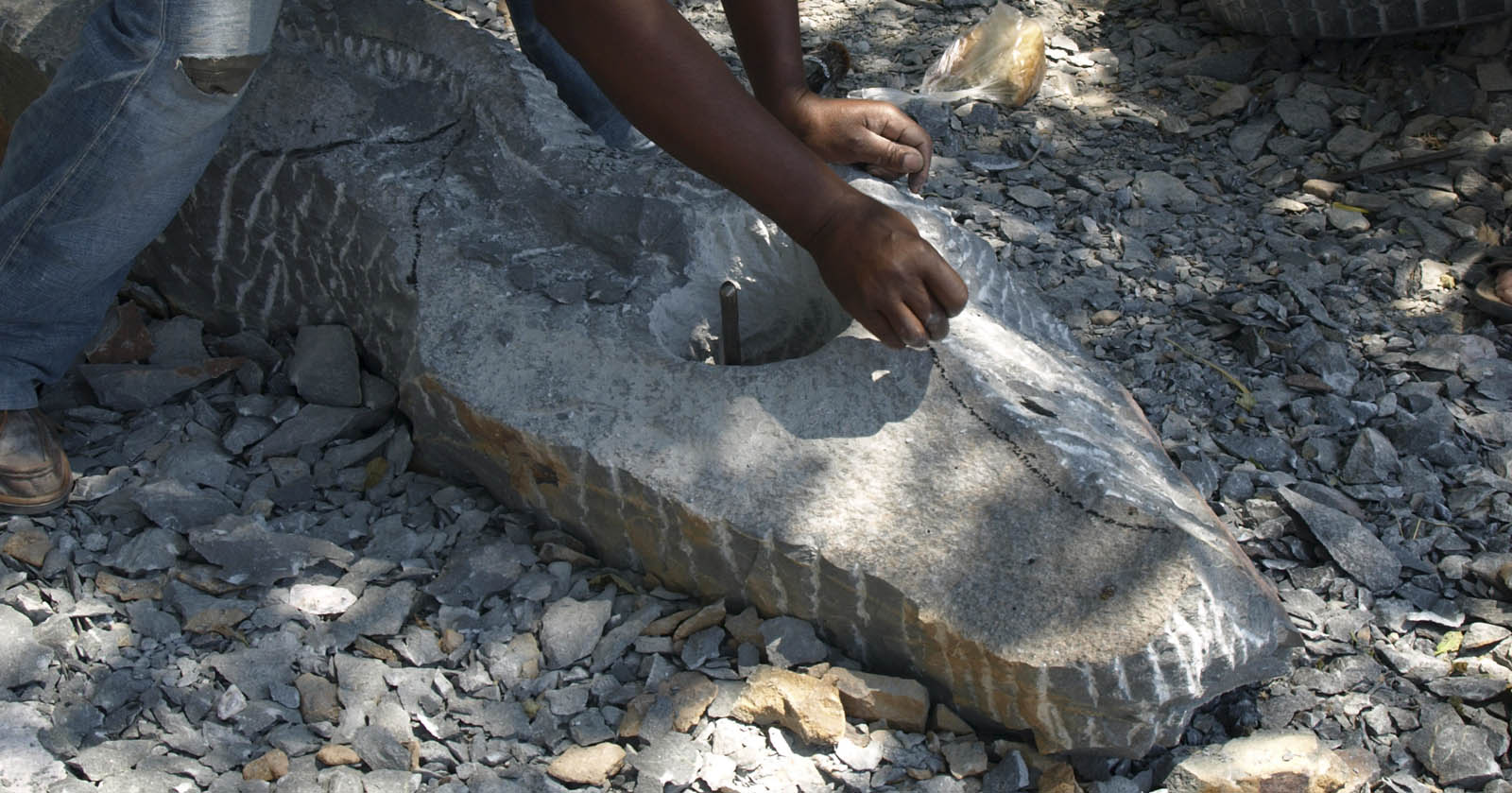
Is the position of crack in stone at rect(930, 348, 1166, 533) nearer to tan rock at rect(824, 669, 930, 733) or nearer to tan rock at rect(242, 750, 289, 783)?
tan rock at rect(824, 669, 930, 733)

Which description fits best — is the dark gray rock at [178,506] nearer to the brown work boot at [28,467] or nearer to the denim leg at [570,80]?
the brown work boot at [28,467]

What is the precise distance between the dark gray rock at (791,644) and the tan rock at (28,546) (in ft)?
4.12

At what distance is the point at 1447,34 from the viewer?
3.82 metres

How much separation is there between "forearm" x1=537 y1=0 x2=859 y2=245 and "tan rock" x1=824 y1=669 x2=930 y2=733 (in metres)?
0.68

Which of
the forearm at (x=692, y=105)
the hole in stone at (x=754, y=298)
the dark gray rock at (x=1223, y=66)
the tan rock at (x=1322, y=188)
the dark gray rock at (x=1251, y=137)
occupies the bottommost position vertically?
the tan rock at (x=1322, y=188)

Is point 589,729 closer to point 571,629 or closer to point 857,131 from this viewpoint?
point 571,629

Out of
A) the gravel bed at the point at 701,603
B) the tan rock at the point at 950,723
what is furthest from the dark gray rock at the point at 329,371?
the tan rock at the point at 950,723

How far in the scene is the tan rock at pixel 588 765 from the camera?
1.89 metres

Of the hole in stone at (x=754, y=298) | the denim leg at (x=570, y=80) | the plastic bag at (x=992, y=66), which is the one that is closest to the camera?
the hole in stone at (x=754, y=298)

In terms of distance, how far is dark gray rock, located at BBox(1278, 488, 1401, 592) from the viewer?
7.47ft

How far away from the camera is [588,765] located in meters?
1.90

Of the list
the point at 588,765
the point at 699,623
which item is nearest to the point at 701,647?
the point at 699,623

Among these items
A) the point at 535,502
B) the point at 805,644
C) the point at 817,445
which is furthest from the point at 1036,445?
the point at 535,502

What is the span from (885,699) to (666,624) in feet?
1.28
